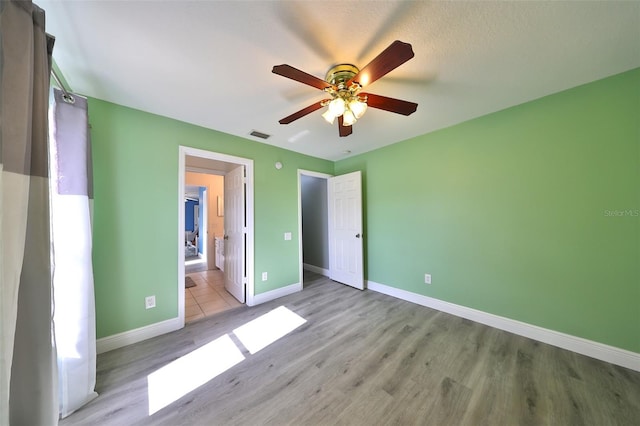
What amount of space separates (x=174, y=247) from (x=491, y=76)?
11.8ft

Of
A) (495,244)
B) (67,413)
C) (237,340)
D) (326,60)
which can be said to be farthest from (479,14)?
(67,413)

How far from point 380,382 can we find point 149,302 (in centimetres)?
245

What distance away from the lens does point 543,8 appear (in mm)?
1198

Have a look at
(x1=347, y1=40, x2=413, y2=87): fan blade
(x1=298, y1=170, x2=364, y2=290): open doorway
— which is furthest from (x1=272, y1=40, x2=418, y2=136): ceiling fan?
(x1=298, y1=170, x2=364, y2=290): open doorway

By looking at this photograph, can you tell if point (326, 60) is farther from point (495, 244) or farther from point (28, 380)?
point (495, 244)

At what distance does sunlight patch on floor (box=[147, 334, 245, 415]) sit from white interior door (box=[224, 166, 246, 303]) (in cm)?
107

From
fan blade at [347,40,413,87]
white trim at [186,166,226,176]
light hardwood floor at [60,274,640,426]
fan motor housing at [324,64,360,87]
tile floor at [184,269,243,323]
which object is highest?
fan motor housing at [324,64,360,87]

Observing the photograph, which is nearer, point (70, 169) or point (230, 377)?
point (70, 169)

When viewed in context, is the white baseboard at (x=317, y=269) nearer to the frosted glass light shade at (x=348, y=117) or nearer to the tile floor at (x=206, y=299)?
the tile floor at (x=206, y=299)

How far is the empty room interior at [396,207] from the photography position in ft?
4.32

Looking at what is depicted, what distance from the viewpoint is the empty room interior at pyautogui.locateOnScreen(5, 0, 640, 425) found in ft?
4.32

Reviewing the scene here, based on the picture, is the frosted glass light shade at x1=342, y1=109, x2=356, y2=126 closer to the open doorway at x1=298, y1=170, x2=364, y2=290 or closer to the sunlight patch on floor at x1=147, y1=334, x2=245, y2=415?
the open doorway at x1=298, y1=170, x2=364, y2=290

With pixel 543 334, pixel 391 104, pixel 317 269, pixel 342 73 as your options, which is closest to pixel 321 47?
pixel 342 73

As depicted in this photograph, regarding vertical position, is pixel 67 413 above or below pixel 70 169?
below
